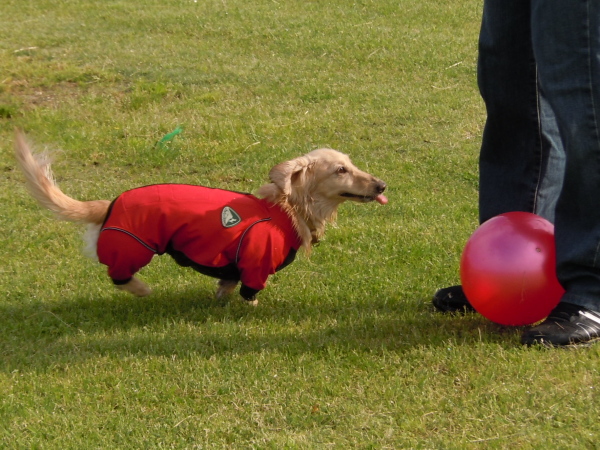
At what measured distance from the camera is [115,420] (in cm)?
331

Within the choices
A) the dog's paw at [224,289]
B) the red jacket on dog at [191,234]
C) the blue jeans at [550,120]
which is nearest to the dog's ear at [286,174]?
the red jacket on dog at [191,234]

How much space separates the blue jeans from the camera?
11.1 feet

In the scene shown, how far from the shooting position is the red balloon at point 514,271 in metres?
3.55

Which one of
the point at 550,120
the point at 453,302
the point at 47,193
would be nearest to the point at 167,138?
the point at 47,193

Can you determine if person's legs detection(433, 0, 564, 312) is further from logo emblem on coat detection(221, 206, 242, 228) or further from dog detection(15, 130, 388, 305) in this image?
logo emblem on coat detection(221, 206, 242, 228)

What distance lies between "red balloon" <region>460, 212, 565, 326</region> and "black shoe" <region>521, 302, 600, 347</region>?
0.36 ft

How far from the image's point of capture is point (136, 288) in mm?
4508

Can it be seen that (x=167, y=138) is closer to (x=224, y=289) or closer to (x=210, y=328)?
(x=224, y=289)

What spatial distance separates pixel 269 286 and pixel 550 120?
1.95 metres

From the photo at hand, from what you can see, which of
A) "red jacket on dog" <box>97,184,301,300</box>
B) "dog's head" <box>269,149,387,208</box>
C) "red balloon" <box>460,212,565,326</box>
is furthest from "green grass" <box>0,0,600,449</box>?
"dog's head" <box>269,149,387,208</box>

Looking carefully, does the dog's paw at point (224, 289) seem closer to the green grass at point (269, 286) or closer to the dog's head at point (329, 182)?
the green grass at point (269, 286)

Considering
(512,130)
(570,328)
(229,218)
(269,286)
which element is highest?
(512,130)

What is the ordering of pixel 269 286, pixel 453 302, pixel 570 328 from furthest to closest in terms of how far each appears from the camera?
pixel 269 286 < pixel 453 302 < pixel 570 328

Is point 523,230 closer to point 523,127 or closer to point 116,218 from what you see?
point 523,127
